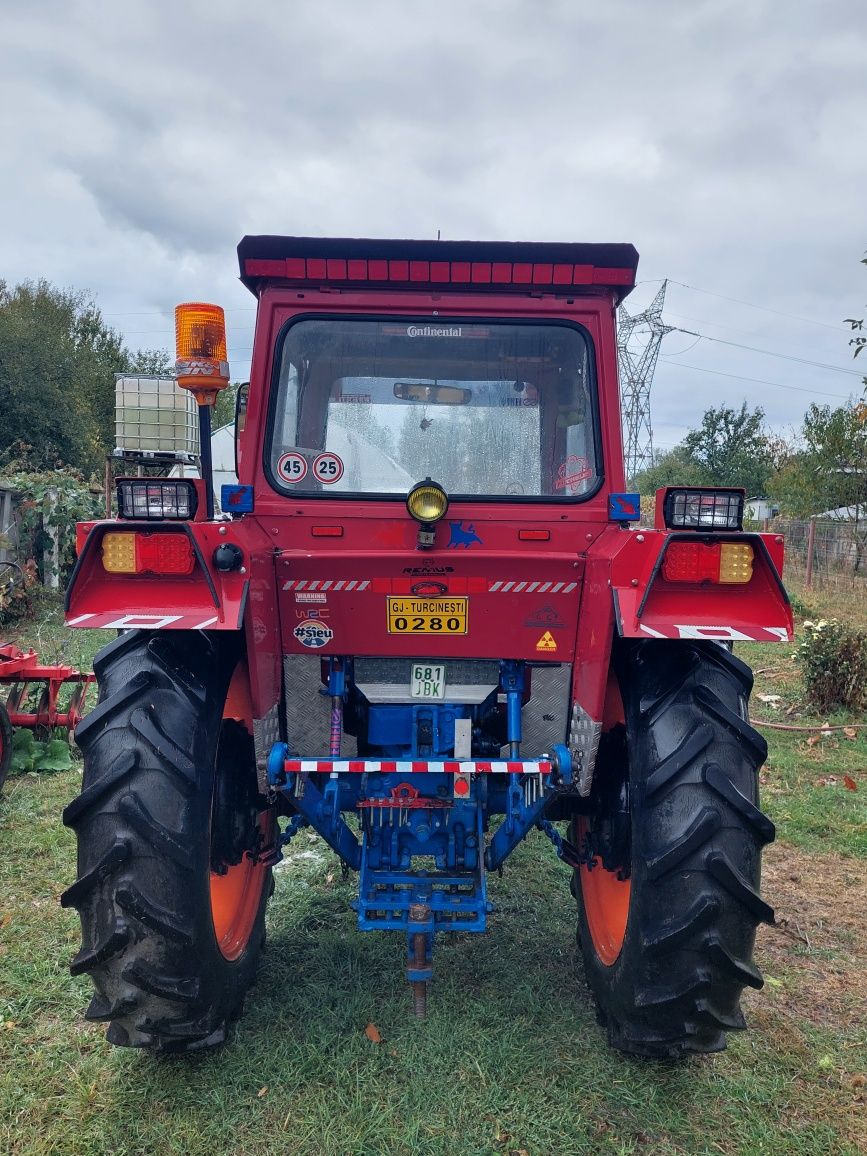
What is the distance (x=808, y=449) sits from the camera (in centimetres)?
1991

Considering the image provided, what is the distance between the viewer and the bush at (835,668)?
7020 mm

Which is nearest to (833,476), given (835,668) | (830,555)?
(830,555)

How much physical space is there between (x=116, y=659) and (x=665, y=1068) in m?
2.19

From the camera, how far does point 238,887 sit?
308 centimetres

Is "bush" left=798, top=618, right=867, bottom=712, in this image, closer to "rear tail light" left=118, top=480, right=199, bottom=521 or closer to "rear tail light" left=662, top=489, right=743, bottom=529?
"rear tail light" left=662, top=489, right=743, bottom=529

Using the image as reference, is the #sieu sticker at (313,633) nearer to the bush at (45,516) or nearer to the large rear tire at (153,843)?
the large rear tire at (153,843)

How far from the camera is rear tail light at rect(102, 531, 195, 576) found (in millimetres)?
2406

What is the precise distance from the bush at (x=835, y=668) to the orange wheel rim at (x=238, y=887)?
5.49 m

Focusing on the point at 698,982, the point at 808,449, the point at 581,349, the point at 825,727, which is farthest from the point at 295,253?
the point at 808,449

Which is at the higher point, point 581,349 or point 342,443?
point 581,349

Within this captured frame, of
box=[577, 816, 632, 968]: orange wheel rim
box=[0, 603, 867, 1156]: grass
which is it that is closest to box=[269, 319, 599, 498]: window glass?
box=[577, 816, 632, 968]: orange wheel rim

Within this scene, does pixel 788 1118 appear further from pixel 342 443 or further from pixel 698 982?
pixel 342 443

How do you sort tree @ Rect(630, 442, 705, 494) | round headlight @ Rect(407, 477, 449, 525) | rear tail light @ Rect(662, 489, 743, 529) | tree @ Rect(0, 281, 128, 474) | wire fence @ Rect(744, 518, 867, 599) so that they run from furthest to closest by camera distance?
tree @ Rect(630, 442, 705, 494)
tree @ Rect(0, 281, 128, 474)
wire fence @ Rect(744, 518, 867, 599)
round headlight @ Rect(407, 477, 449, 525)
rear tail light @ Rect(662, 489, 743, 529)

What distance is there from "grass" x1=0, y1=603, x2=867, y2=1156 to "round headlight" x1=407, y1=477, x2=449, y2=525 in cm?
174
